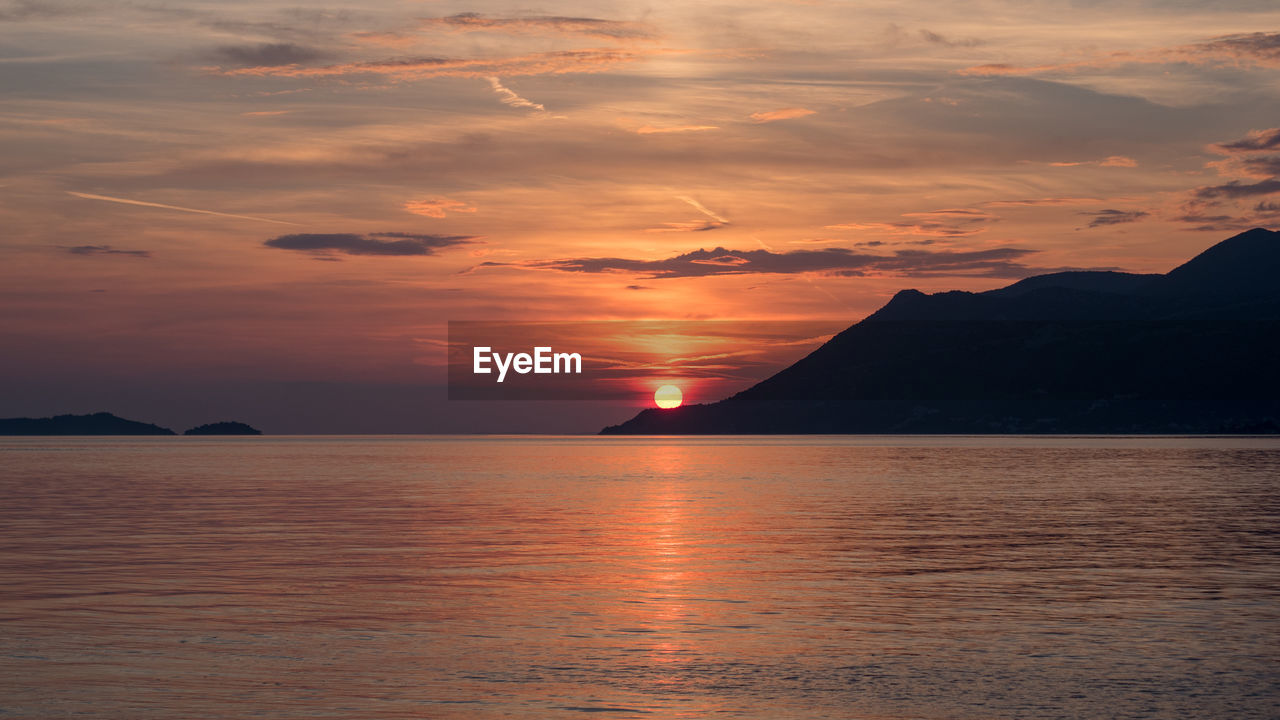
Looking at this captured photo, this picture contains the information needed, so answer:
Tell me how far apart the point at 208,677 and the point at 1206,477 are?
11512cm

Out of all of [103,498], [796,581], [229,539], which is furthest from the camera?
[103,498]

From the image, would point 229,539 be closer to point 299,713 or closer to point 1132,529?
point 299,713

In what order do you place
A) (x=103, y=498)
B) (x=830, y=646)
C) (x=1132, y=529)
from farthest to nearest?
(x=103, y=498)
(x=1132, y=529)
(x=830, y=646)

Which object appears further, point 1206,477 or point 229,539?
point 1206,477

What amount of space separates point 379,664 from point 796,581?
55.8 feet

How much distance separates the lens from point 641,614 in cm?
3262

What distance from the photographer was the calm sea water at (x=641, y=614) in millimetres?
22906

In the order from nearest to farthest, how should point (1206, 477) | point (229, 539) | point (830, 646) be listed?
point (830, 646)
point (229, 539)
point (1206, 477)

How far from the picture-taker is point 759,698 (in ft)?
75.0

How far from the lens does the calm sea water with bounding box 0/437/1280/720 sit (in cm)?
2291

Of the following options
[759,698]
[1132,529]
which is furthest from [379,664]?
Result: [1132,529]

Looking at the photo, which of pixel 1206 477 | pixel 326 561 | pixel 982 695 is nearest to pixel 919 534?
pixel 326 561

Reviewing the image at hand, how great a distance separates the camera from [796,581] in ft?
129

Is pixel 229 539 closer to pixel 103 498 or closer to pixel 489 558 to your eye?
pixel 489 558
